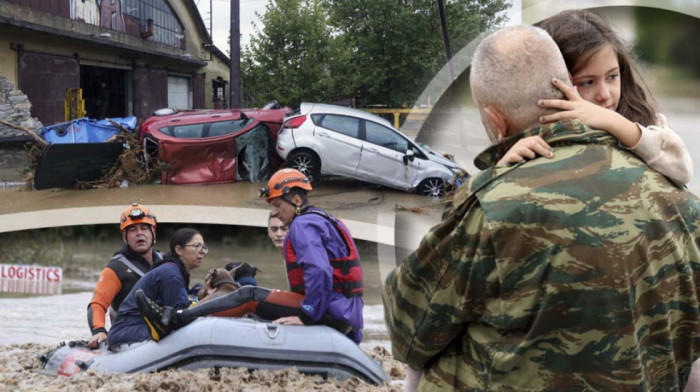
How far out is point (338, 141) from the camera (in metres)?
4.02

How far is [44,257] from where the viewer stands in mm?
4730

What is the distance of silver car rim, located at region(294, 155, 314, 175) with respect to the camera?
4035mm

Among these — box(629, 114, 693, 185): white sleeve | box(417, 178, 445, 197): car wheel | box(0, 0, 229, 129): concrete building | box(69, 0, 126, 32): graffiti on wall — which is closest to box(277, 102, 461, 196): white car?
box(417, 178, 445, 197): car wheel

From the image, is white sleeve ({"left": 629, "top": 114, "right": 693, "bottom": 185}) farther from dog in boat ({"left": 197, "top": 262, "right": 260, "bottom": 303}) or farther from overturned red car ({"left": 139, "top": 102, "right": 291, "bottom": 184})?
overturned red car ({"left": 139, "top": 102, "right": 291, "bottom": 184})

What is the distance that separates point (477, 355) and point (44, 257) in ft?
14.7

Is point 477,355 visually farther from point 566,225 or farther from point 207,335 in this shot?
point 207,335

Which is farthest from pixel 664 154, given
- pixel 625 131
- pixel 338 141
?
pixel 338 141

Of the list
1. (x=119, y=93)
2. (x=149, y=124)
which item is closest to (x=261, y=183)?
(x=149, y=124)

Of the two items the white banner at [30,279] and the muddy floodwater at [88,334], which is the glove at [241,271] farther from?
the white banner at [30,279]

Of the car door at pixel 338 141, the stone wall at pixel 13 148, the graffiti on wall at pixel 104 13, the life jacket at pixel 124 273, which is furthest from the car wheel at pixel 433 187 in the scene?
the graffiti on wall at pixel 104 13

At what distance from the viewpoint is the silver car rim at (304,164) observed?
4.04m

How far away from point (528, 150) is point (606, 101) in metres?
0.35

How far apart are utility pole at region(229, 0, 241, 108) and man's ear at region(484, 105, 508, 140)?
3244mm

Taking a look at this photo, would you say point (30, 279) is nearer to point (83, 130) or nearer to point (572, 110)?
point (83, 130)
